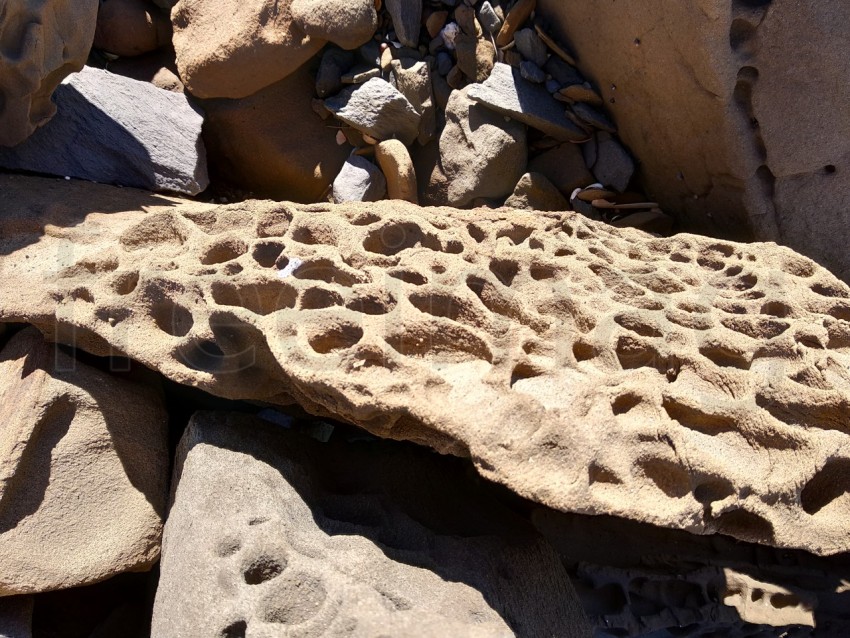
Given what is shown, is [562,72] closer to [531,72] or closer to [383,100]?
[531,72]

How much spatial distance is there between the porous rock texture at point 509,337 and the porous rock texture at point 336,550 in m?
0.16

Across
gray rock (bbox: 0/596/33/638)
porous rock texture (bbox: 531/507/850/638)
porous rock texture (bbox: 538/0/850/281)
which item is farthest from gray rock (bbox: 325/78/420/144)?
gray rock (bbox: 0/596/33/638)

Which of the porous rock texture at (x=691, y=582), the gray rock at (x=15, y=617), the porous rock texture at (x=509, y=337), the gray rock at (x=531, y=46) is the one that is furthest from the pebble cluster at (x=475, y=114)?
the gray rock at (x=15, y=617)

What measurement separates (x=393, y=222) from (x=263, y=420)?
522 millimetres

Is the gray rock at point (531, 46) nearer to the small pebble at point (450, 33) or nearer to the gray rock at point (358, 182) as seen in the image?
the small pebble at point (450, 33)

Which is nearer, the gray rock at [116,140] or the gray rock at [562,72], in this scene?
the gray rock at [116,140]

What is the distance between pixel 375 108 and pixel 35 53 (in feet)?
3.51

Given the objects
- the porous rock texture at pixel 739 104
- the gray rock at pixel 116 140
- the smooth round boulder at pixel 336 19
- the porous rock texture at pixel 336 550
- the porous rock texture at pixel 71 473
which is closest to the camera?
the porous rock texture at pixel 336 550

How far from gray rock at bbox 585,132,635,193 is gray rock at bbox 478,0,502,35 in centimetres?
52

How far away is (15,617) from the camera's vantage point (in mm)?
1417

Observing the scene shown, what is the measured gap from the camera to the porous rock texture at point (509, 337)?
1.15 m

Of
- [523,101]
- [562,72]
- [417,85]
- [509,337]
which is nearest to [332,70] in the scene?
[417,85]

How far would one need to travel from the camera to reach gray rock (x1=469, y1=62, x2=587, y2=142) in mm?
2434

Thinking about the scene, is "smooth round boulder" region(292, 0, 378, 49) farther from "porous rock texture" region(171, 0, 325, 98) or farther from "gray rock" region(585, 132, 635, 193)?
"gray rock" region(585, 132, 635, 193)
